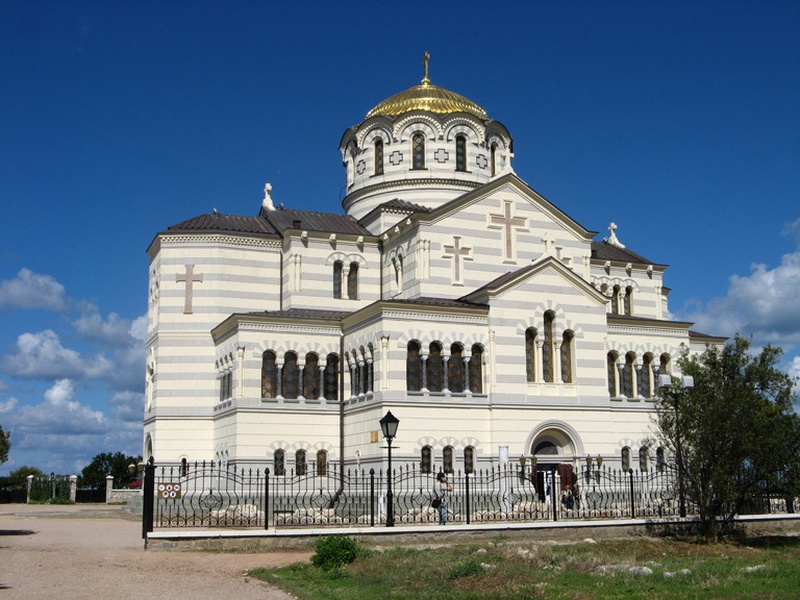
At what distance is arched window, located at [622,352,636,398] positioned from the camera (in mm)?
41062

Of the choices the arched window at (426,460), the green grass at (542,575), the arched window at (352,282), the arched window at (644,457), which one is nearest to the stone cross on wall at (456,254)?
the arched window at (352,282)

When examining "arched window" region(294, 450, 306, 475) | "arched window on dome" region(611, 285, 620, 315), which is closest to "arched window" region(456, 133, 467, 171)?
"arched window on dome" region(611, 285, 620, 315)

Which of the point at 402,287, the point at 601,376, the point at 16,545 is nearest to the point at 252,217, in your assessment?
the point at 402,287

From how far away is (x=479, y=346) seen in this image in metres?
37.4

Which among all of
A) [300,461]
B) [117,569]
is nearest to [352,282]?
[300,461]

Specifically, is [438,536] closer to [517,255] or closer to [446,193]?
[517,255]

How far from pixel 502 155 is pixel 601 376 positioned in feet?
49.4

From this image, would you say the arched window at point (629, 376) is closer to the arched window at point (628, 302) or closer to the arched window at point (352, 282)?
the arched window at point (628, 302)

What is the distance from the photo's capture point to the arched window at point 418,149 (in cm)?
4700

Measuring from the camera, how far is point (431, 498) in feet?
109

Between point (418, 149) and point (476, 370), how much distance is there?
14531 millimetres

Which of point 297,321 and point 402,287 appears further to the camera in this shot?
point 402,287

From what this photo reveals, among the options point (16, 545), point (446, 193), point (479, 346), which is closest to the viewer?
point (16, 545)

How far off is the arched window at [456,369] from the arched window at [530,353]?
279 cm
